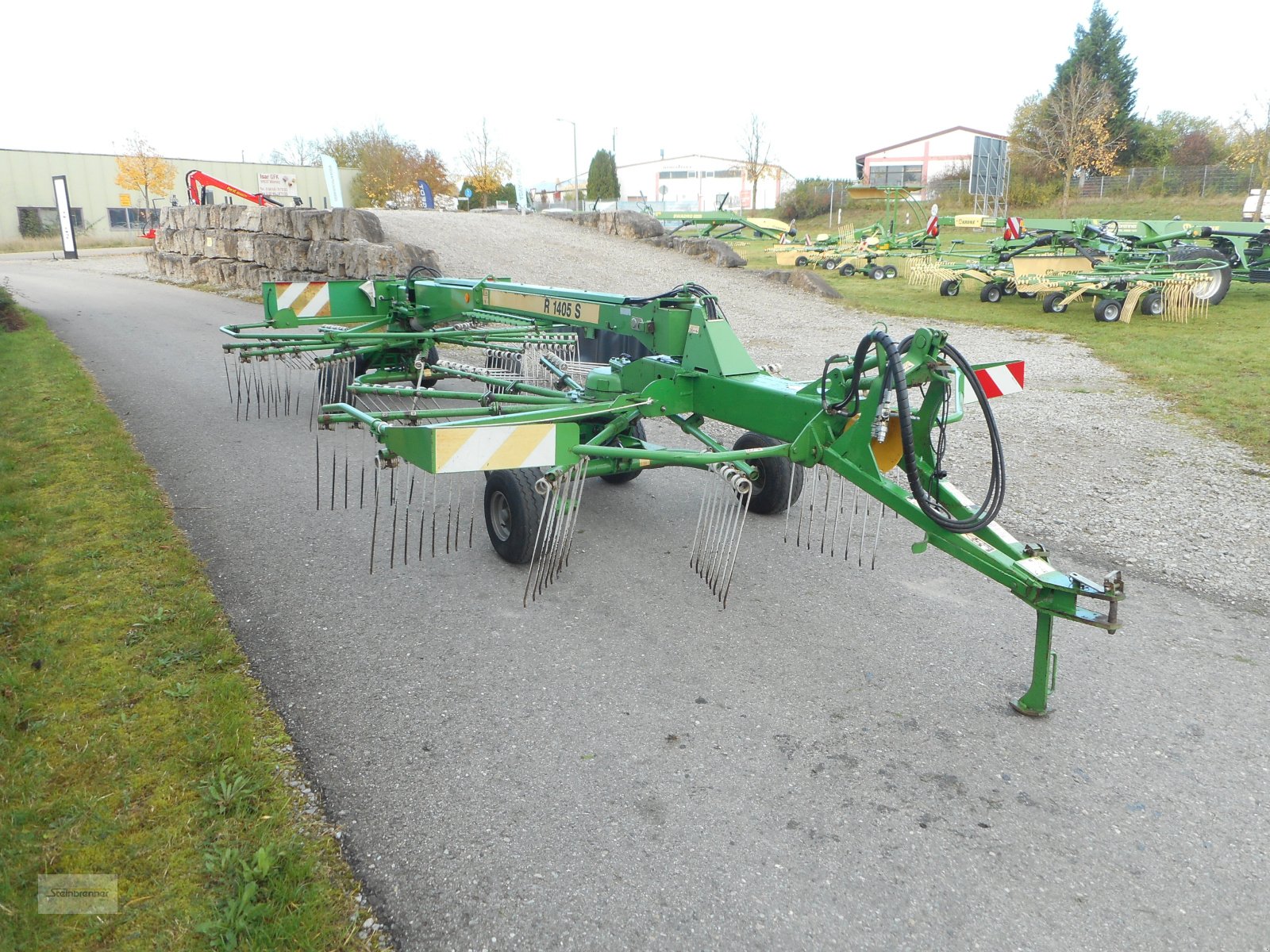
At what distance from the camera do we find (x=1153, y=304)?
49.7 ft

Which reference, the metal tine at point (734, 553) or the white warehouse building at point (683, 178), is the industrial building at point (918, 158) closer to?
the white warehouse building at point (683, 178)

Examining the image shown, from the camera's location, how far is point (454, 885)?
2465 mm

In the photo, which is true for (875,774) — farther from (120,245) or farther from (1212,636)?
(120,245)

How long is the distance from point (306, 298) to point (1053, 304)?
1328 centimetres

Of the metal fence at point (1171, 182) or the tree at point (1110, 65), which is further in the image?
the tree at point (1110, 65)

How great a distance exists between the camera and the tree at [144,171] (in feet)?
135

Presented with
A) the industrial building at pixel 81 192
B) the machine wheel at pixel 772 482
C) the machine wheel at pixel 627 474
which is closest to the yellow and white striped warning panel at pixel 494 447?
the machine wheel at pixel 627 474

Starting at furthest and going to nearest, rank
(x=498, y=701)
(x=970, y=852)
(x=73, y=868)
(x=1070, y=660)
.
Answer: (x=1070, y=660) < (x=498, y=701) < (x=970, y=852) < (x=73, y=868)

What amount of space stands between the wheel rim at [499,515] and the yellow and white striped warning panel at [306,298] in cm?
435

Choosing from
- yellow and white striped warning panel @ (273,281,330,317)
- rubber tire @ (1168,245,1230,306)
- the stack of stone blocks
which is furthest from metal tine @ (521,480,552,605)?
rubber tire @ (1168,245,1230,306)

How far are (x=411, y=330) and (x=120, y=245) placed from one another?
39298mm

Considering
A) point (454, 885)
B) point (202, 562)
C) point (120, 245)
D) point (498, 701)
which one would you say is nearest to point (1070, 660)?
point (498, 701)

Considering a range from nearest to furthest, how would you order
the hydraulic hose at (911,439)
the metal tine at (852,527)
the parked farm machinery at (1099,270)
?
the hydraulic hose at (911,439)
the metal tine at (852,527)
the parked farm machinery at (1099,270)

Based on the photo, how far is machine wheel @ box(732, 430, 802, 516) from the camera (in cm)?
531
